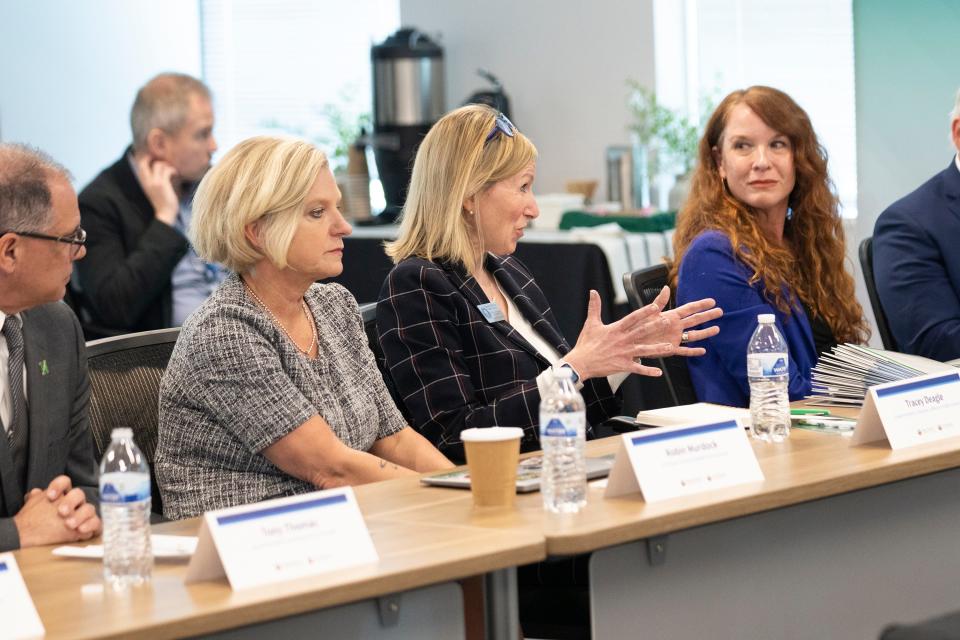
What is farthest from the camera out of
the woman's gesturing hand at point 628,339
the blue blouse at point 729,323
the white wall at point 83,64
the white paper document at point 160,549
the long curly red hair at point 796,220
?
the white wall at point 83,64

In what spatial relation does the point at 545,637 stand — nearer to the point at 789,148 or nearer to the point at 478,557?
the point at 478,557

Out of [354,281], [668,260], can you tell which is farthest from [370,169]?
[668,260]

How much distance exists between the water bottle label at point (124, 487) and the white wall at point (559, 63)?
4.86 m

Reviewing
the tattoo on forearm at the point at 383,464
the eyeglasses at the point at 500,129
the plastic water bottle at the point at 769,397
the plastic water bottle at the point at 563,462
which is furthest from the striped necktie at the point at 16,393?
the plastic water bottle at the point at 769,397

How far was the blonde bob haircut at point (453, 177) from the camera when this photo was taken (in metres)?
2.71

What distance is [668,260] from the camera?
10.2 feet

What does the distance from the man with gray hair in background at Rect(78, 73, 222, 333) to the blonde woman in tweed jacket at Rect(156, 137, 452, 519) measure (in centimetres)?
177

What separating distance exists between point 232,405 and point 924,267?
5.93 ft

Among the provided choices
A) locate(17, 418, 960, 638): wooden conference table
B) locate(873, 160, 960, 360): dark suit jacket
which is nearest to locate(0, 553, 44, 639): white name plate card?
locate(17, 418, 960, 638): wooden conference table

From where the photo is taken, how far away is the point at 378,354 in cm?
273

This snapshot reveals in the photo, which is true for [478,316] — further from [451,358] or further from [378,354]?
[378,354]

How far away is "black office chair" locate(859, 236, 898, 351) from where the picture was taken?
129 inches

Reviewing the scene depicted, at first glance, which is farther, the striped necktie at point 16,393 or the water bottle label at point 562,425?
the striped necktie at point 16,393

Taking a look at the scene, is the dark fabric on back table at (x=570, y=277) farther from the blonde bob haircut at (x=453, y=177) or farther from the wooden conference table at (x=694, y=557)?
the wooden conference table at (x=694, y=557)
